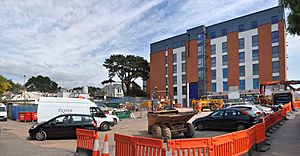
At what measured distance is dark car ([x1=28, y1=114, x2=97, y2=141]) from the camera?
48.9ft

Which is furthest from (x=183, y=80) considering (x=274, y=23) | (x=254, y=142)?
(x=254, y=142)

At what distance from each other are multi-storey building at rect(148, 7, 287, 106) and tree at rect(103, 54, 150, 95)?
581 cm

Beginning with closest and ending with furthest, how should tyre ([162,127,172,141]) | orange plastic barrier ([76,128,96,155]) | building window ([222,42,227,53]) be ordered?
orange plastic barrier ([76,128,96,155])
tyre ([162,127,172,141])
building window ([222,42,227,53])

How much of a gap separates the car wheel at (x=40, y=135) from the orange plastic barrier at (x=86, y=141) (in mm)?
5499

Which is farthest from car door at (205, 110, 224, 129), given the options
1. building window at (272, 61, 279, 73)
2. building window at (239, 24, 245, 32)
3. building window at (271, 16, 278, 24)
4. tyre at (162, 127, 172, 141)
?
building window at (239, 24, 245, 32)

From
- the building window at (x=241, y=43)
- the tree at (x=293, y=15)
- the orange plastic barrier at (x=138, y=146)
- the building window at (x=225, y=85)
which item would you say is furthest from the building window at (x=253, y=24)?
the orange plastic barrier at (x=138, y=146)

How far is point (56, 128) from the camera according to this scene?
15.1 m

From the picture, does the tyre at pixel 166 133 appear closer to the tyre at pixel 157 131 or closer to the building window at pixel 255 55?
the tyre at pixel 157 131

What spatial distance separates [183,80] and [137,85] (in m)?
16.6

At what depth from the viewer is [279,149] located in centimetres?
1088

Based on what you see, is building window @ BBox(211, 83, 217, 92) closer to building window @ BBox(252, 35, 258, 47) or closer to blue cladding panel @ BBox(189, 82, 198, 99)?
blue cladding panel @ BBox(189, 82, 198, 99)

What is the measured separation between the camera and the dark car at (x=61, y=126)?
14898 millimetres

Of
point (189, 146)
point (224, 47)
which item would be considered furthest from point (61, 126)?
point (224, 47)

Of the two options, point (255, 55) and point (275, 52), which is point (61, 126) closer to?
point (275, 52)
